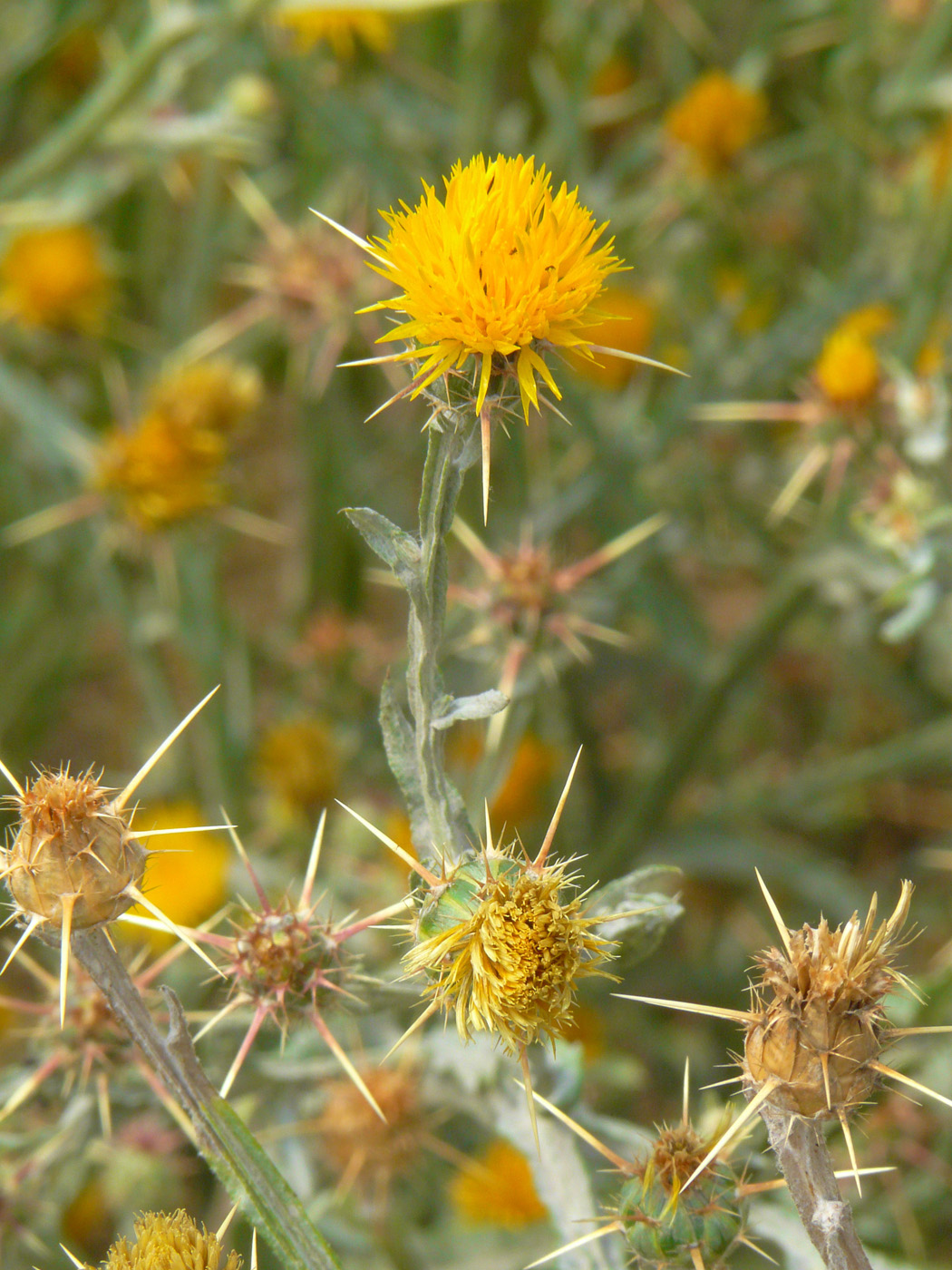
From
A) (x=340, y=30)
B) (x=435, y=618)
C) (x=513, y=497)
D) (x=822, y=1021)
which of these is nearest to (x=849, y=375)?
(x=513, y=497)

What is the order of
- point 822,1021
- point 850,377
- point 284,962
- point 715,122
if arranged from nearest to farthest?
point 822,1021
point 284,962
point 850,377
point 715,122

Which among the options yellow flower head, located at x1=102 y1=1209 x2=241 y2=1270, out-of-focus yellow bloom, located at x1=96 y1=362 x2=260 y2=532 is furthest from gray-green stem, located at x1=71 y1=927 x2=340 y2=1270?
out-of-focus yellow bloom, located at x1=96 y1=362 x2=260 y2=532

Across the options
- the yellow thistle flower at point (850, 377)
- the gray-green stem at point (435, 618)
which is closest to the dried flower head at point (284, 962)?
the gray-green stem at point (435, 618)

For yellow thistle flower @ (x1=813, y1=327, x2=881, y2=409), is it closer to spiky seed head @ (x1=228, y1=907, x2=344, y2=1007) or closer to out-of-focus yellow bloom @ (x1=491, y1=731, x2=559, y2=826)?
out-of-focus yellow bloom @ (x1=491, y1=731, x2=559, y2=826)

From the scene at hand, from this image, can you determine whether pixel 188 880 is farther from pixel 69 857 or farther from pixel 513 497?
pixel 69 857

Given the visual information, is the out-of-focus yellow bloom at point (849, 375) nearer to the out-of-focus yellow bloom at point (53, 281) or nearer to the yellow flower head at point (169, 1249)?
the yellow flower head at point (169, 1249)
